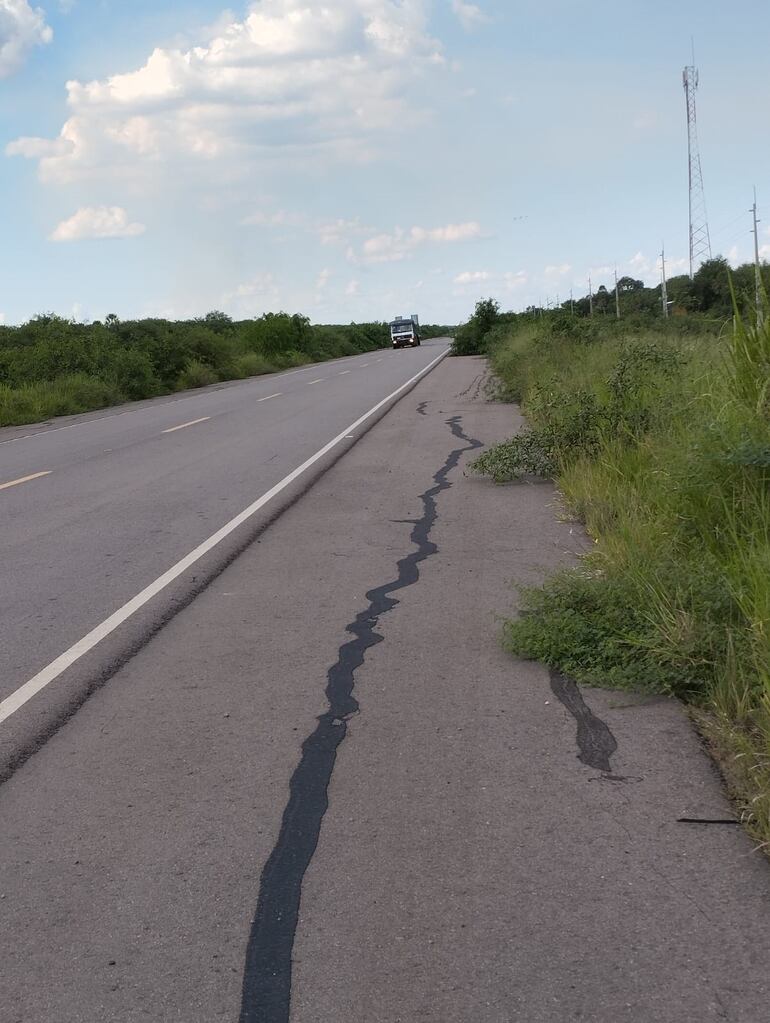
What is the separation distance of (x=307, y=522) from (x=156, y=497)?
236 cm

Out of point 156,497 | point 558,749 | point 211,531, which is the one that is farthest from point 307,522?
point 558,749

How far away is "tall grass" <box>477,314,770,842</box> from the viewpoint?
191 inches

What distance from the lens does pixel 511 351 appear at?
27969 millimetres

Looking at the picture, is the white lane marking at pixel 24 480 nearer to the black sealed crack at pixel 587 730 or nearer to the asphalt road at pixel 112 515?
the asphalt road at pixel 112 515

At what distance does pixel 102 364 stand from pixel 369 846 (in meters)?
32.9

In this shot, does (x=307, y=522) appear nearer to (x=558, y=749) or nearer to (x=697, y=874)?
(x=558, y=749)

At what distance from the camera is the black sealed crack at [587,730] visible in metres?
4.61

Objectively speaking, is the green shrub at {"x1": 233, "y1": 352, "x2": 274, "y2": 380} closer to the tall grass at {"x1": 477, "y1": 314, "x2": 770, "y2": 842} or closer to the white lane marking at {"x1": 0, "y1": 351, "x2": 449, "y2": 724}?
the white lane marking at {"x1": 0, "y1": 351, "x2": 449, "y2": 724}

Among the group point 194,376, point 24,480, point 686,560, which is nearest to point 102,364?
point 194,376

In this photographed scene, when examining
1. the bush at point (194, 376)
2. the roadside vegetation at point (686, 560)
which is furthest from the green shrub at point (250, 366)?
the roadside vegetation at point (686, 560)

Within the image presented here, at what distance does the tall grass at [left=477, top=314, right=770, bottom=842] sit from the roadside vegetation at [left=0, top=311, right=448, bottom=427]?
70.0 ft

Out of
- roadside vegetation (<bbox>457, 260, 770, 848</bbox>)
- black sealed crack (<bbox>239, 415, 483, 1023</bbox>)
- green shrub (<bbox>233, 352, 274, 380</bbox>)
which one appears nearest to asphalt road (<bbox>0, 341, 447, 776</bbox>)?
black sealed crack (<bbox>239, 415, 483, 1023</bbox>)

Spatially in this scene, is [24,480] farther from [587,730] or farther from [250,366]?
[250,366]

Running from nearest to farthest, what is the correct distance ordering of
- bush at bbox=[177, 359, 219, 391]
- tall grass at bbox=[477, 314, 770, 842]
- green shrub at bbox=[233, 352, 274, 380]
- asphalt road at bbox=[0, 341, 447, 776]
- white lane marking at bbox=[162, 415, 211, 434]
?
tall grass at bbox=[477, 314, 770, 842]
asphalt road at bbox=[0, 341, 447, 776]
white lane marking at bbox=[162, 415, 211, 434]
bush at bbox=[177, 359, 219, 391]
green shrub at bbox=[233, 352, 274, 380]
